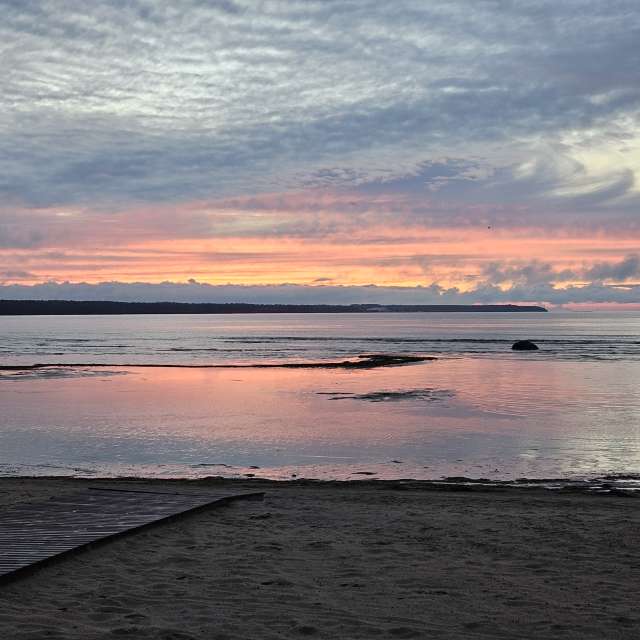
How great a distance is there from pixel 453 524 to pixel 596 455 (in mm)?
9249

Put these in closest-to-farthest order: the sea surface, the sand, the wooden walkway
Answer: the sand → the wooden walkway → the sea surface

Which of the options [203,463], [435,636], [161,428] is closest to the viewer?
[435,636]

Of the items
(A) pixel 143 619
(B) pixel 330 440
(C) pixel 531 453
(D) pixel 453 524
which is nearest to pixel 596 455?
(C) pixel 531 453

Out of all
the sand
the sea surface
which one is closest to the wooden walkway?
the sand

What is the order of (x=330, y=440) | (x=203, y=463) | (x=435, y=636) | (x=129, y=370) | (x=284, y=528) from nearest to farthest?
(x=435, y=636) → (x=284, y=528) → (x=203, y=463) → (x=330, y=440) → (x=129, y=370)

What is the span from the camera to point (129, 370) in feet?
166

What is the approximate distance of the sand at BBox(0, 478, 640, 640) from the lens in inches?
276

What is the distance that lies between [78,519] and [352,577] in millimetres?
4301

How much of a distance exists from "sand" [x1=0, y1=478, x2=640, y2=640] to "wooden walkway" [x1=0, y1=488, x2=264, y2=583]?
0.60 feet

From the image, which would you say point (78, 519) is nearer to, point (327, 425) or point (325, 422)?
point (327, 425)

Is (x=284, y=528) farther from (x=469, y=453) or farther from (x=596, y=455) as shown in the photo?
(x=596, y=455)

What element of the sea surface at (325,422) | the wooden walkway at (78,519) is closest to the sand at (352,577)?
the wooden walkway at (78,519)

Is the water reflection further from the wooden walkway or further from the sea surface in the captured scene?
the wooden walkway

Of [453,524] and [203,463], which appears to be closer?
[453,524]
